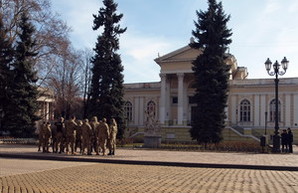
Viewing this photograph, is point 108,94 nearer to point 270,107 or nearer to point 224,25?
point 224,25

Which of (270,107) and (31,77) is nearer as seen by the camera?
(31,77)

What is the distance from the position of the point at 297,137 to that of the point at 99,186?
4311cm

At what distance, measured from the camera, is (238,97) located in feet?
178

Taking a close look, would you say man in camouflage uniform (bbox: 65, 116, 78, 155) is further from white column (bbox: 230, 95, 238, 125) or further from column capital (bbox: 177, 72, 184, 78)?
white column (bbox: 230, 95, 238, 125)

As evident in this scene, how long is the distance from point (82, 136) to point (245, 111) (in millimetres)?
36205

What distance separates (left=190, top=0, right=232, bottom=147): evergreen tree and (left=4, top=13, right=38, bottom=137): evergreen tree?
1632 centimetres

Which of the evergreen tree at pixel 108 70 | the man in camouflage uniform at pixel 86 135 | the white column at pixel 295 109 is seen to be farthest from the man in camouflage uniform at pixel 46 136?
the white column at pixel 295 109

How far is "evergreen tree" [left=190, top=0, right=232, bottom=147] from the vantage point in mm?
35719

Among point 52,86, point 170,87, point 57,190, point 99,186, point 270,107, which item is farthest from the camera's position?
point 170,87

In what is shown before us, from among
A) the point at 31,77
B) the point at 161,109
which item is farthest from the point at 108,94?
the point at 161,109

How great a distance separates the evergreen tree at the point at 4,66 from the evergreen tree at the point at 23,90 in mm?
633

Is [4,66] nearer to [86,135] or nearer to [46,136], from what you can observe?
[46,136]

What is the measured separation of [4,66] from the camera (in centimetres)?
3922

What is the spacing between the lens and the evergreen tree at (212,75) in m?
35.7
